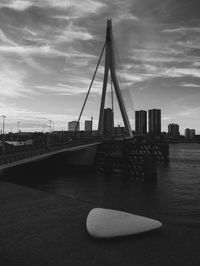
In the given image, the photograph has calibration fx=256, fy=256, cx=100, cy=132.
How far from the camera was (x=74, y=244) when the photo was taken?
870cm

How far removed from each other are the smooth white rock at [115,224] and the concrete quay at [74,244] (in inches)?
9.2

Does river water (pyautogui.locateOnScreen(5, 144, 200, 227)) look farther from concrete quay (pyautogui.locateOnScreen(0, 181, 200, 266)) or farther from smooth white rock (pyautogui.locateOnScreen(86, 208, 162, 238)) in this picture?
concrete quay (pyautogui.locateOnScreen(0, 181, 200, 266))

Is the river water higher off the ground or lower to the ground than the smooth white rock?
lower

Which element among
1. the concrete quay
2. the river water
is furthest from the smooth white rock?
the river water

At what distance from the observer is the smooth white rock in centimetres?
925

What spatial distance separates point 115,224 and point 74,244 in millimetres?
1920

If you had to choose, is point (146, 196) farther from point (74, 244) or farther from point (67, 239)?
point (74, 244)

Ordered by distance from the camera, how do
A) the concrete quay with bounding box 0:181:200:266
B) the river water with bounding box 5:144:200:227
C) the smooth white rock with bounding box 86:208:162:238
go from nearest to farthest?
the concrete quay with bounding box 0:181:200:266 < the smooth white rock with bounding box 86:208:162:238 < the river water with bounding box 5:144:200:227

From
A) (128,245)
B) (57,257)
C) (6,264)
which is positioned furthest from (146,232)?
(6,264)

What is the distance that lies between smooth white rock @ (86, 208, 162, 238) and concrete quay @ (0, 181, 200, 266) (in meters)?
0.23

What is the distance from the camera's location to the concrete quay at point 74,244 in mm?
7574

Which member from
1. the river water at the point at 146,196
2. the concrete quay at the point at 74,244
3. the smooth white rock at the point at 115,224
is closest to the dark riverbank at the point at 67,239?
the concrete quay at the point at 74,244

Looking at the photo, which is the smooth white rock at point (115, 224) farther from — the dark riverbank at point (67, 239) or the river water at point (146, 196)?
the river water at point (146, 196)

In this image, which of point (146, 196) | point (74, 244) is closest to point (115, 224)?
point (74, 244)
